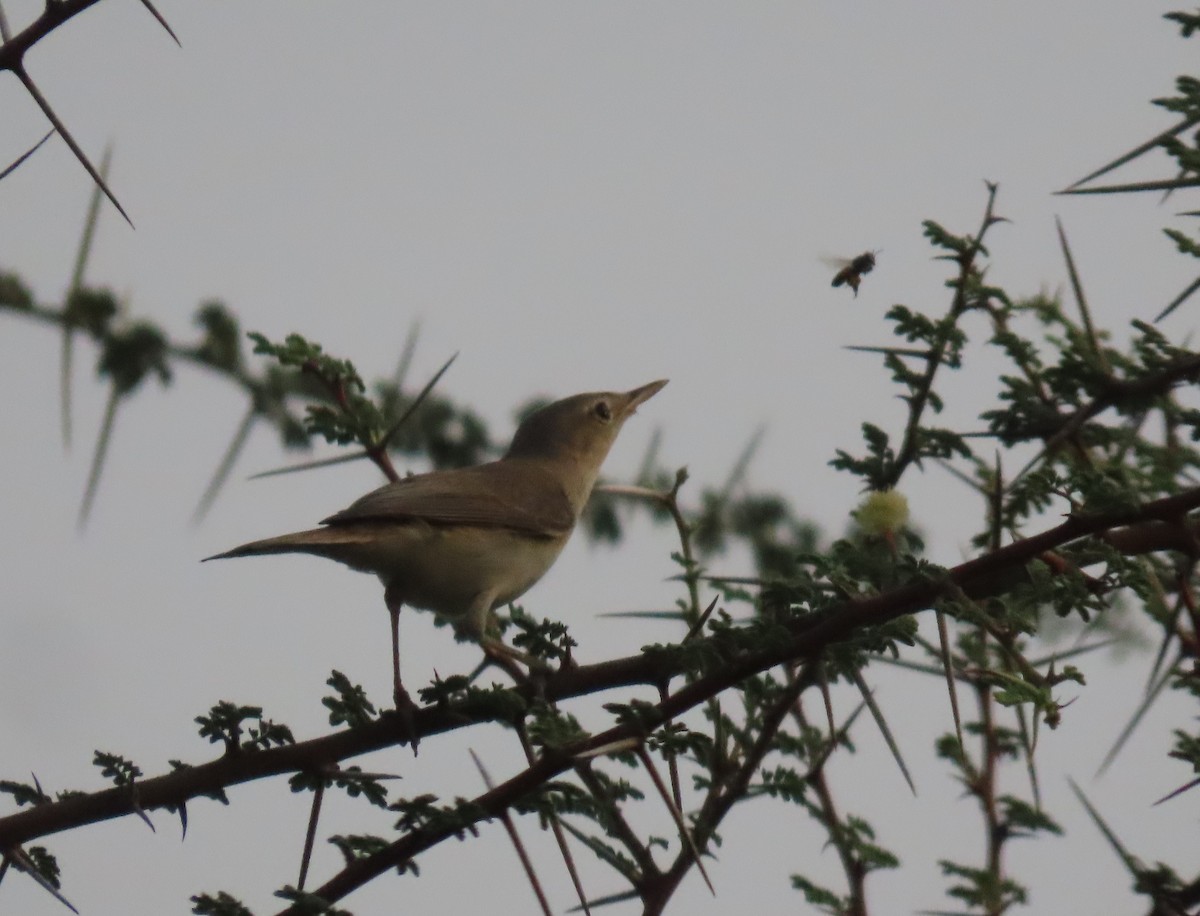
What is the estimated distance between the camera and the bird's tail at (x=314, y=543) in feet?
A: 12.9

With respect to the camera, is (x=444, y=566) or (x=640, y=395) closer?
(x=444, y=566)

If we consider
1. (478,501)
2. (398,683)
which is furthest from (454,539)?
(398,683)

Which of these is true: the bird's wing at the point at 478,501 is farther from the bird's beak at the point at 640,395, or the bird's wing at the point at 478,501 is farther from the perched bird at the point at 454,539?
the bird's beak at the point at 640,395

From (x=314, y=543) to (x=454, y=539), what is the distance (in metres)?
0.95

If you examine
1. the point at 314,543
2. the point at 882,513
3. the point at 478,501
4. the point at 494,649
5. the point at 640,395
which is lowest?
the point at 882,513

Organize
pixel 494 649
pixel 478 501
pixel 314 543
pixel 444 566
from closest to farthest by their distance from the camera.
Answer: pixel 494 649, pixel 314 543, pixel 444 566, pixel 478 501

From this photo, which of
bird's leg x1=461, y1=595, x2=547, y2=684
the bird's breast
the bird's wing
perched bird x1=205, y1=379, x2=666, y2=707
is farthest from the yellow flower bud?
the bird's breast

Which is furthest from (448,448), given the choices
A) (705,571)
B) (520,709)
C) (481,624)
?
(520,709)

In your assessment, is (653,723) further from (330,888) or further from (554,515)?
(554,515)

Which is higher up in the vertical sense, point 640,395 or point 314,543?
point 640,395

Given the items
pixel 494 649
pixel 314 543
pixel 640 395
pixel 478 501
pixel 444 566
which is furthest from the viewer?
pixel 640 395

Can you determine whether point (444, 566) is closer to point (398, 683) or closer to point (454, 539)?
point (454, 539)

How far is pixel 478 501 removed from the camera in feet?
19.0

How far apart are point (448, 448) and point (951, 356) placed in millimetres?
2035
